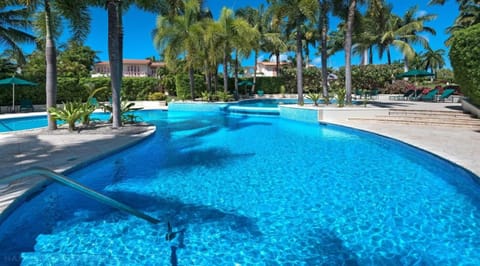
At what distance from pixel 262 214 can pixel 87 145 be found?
5.86 metres

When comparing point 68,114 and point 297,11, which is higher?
point 297,11

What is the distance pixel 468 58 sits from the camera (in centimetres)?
1041

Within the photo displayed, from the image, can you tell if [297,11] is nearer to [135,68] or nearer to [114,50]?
[114,50]

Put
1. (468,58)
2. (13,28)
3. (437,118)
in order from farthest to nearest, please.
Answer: (13,28) < (437,118) < (468,58)

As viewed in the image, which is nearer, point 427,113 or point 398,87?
point 427,113

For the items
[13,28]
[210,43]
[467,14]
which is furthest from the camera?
[467,14]

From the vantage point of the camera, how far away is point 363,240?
364cm

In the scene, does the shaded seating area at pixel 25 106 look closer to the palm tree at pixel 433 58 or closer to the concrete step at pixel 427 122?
the concrete step at pixel 427 122

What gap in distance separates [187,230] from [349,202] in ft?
8.81

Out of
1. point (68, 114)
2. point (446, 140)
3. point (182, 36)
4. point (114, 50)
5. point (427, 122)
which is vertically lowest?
point (446, 140)

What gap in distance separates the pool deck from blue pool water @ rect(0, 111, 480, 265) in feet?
0.95

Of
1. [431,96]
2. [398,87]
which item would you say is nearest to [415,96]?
[431,96]

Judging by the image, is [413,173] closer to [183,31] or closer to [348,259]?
[348,259]

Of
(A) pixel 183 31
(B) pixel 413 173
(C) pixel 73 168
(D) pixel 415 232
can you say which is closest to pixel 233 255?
(D) pixel 415 232
